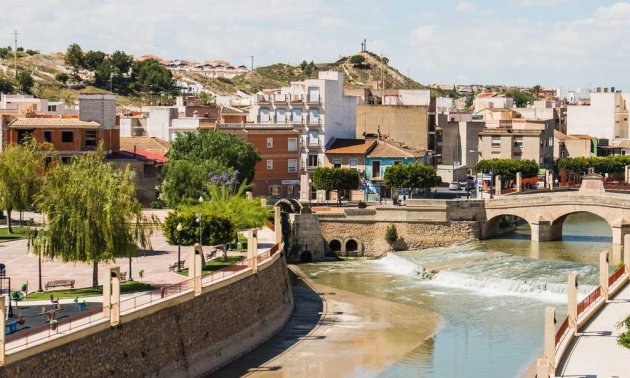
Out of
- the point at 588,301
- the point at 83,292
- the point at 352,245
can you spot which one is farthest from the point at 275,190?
the point at 588,301

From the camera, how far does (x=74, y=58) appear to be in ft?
567

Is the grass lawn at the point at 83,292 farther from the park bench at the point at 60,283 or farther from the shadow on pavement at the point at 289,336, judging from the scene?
the shadow on pavement at the point at 289,336

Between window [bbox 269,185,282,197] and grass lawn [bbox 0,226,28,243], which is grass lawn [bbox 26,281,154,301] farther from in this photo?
window [bbox 269,185,282,197]

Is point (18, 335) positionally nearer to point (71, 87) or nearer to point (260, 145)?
point (260, 145)

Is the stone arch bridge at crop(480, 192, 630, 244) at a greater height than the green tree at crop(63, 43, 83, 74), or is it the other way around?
the green tree at crop(63, 43, 83, 74)

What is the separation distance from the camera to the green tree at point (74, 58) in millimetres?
172800

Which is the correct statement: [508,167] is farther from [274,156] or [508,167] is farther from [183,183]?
[183,183]

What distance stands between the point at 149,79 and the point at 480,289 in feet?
384

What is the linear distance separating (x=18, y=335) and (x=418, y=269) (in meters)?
39.6

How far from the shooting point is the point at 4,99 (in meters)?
117

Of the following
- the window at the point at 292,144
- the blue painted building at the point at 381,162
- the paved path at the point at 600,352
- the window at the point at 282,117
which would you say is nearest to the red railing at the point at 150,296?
the paved path at the point at 600,352

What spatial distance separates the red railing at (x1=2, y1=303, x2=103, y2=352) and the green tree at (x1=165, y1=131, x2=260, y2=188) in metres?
46.9

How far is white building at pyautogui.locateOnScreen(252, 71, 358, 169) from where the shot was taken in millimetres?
103688

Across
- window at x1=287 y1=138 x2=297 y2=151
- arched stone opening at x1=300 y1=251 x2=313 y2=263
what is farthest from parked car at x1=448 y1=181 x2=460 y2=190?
arched stone opening at x1=300 y1=251 x2=313 y2=263
